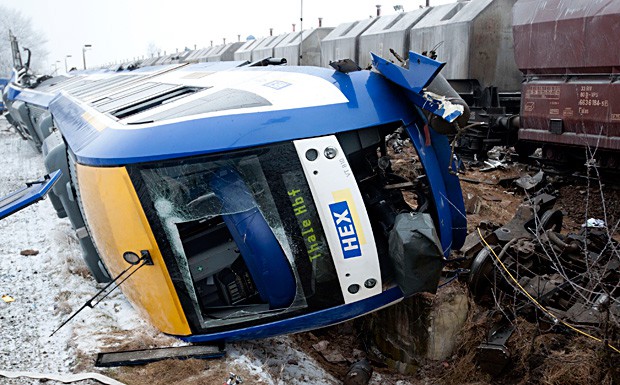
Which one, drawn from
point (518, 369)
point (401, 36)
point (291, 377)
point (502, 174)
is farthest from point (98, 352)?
point (401, 36)

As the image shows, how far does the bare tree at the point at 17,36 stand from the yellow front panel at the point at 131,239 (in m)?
69.6

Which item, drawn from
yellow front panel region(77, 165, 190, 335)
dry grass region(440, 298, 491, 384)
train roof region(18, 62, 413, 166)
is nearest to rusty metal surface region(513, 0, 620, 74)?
dry grass region(440, 298, 491, 384)

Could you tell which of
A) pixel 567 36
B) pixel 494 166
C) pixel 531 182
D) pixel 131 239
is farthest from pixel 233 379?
pixel 494 166

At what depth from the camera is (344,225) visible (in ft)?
12.4

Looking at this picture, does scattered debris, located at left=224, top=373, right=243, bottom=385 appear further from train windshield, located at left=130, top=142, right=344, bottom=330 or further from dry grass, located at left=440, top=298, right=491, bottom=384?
dry grass, located at left=440, top=298, right=491, bottom=384

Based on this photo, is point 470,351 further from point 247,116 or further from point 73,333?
point 73,333

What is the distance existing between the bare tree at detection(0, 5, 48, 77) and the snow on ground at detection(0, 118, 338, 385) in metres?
67.8

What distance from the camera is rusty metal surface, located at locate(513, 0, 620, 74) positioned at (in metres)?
7.74

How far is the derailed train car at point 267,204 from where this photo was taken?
367 centimetres

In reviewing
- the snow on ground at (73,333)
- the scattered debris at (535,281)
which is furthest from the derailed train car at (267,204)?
the scattered debris at (535,281)

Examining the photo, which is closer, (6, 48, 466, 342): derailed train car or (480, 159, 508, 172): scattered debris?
(6, 48, 466, 342): derailed train car

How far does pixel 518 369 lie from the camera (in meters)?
4.57

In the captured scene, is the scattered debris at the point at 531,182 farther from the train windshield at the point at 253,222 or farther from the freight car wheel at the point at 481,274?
the train windshield at the point at 253,222

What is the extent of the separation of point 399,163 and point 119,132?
308 inches
